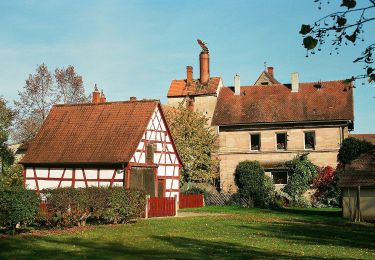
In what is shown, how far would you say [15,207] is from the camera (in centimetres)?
1944

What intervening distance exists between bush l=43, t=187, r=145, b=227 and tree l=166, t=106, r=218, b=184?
20.7 meters

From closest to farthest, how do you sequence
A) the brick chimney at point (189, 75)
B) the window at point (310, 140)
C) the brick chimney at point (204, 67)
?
the window at point (310, 140) → the brick chimney at point (204, 67) → the brick chimney at point (189, 75)

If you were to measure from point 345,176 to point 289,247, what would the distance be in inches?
571

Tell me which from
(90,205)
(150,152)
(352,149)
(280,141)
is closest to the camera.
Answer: (90,205)

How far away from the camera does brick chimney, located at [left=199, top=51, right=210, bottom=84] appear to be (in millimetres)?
53500

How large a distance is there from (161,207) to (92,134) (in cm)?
797

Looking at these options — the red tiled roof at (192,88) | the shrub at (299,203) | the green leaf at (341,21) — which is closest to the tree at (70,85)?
the red tiled roof at (192,88)

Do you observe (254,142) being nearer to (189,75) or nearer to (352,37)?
(189,75)

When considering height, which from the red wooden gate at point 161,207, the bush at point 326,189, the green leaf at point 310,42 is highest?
the green leaf at point 310,42

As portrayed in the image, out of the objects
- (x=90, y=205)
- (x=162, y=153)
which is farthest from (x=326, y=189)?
(x=90, y=205)

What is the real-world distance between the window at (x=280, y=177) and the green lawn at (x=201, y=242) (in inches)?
822

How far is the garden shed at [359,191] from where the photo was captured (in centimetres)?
2723

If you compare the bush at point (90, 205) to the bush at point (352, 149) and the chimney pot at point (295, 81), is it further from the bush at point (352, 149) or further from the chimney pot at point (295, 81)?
the chimney pot at point (295, 81)

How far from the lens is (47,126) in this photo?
3644cm
